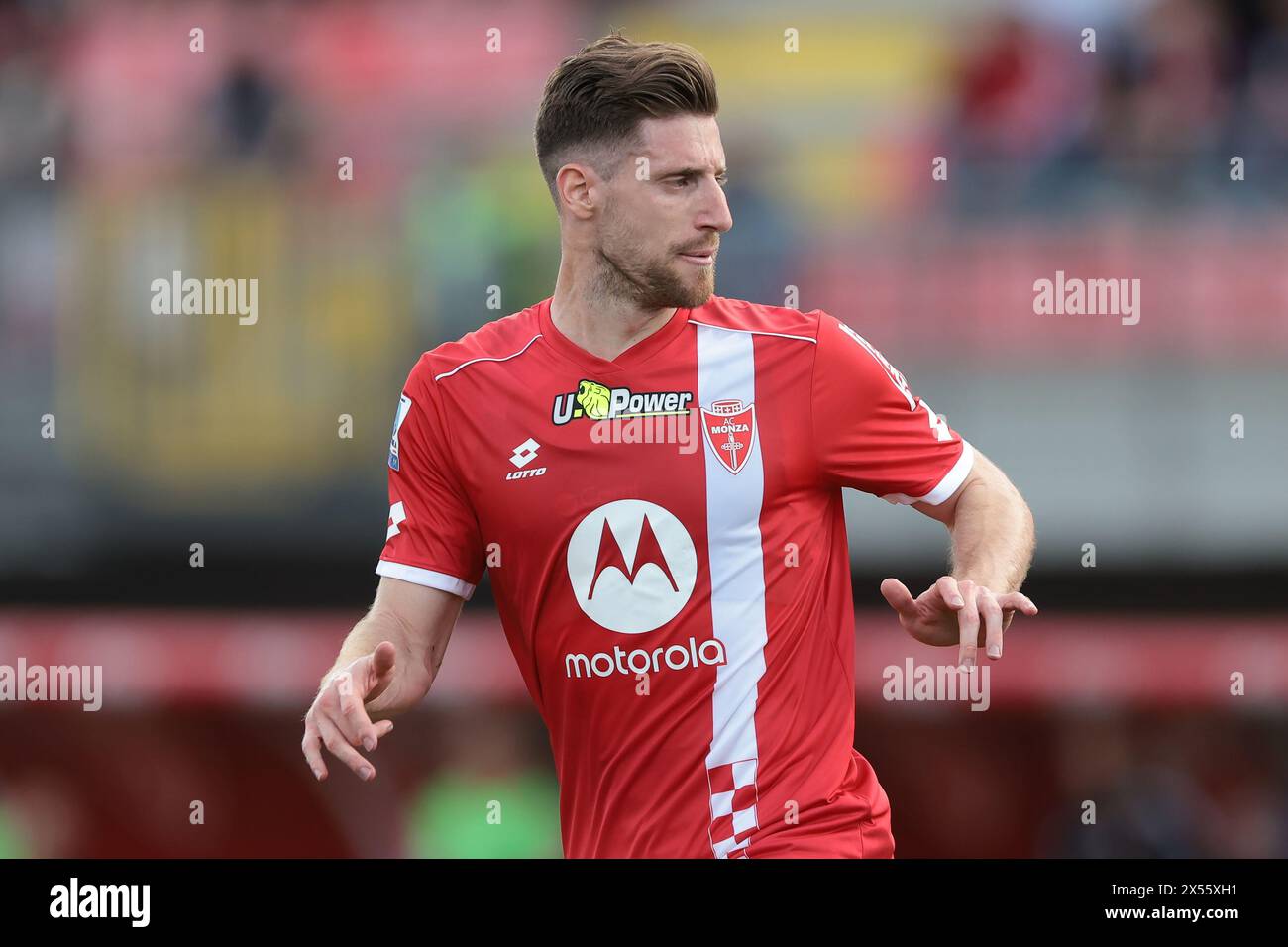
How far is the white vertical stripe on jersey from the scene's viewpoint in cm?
295

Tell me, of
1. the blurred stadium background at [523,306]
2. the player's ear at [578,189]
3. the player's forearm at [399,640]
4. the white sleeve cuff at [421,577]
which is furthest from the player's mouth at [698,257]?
the blurred stadium background at [523,306]

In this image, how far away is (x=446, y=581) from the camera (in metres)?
3.14

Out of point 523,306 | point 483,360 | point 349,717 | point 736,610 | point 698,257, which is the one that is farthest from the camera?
point 523,306

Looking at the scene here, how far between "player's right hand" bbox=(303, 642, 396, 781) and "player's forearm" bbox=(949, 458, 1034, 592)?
1.11 meters

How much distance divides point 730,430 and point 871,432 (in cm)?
29

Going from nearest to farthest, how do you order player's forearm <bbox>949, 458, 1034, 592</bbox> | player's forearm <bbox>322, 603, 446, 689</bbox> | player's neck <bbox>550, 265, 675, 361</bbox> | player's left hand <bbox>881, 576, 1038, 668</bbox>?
player's left hand <bbox>881, 576, 1038, 668</bbox>
player's forearm <bbox>949, 458, 1034, 592</bbox>
player's forearm <bbox>322, 603, 446, 689</bbox>
player's neck <bbox>550, 265, 675, 361</bbox>

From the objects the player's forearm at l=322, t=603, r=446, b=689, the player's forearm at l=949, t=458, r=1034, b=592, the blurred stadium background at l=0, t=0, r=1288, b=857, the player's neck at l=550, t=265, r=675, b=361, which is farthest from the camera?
the blurred stadium background at l=0, t=0, r=1288, b=857

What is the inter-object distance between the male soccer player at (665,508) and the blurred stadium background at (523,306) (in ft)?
12.3

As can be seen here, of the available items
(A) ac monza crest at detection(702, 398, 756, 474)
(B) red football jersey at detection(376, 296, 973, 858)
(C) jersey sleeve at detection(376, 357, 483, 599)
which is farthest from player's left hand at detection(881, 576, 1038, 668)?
(C) jersey sleeve at detection(376, 357, 483, 599)

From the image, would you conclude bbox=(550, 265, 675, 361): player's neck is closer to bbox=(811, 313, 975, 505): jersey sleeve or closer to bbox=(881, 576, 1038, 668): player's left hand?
bbox=(811, 313, 975, 505): jersey sleeve

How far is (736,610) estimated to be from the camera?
2.99 metres

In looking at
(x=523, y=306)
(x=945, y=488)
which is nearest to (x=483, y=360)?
(x=945, y=488)

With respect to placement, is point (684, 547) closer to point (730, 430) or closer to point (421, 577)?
point (730, 430)
